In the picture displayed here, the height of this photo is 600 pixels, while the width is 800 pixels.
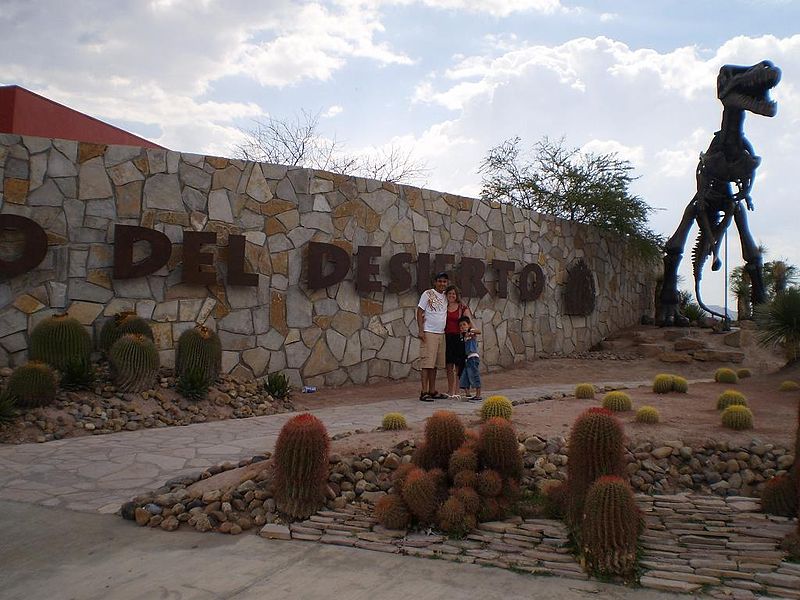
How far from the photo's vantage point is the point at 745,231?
644 inches

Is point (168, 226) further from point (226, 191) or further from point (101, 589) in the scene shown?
point (101, 589)

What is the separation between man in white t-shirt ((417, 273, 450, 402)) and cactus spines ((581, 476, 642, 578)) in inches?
223

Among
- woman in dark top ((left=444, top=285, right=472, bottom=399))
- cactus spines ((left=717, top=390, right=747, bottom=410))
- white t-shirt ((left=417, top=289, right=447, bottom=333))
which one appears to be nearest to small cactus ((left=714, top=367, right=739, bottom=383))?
cactus spines ((left=717, top=390, right=747, bottom=410))

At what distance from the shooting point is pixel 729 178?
16078mm

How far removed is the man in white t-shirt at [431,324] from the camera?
9836 millimetres

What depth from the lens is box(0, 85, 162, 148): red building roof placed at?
1276 centimetres

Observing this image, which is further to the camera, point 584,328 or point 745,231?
point 584,328

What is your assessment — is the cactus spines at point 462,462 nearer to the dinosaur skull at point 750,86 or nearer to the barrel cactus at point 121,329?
the barrel cactus at point 121,329

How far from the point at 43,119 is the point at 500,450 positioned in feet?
40.0

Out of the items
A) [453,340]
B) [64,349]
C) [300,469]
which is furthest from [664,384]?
[64,349]

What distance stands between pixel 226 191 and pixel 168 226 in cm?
108

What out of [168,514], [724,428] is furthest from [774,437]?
[168,514]

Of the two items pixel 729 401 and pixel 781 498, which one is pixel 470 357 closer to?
pixel 729 401

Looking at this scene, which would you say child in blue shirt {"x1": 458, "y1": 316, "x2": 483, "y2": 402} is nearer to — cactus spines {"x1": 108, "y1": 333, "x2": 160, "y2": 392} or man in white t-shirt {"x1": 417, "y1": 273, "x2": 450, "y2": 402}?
man in white t-shirt {"x1": 417, "y1": 273, "x2": 450, "y2": 402}
